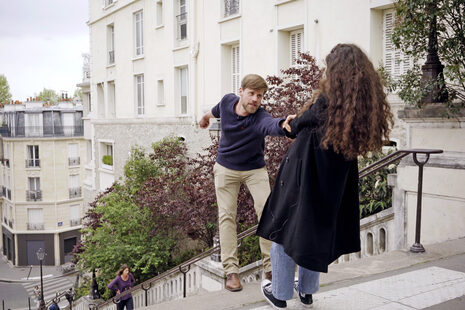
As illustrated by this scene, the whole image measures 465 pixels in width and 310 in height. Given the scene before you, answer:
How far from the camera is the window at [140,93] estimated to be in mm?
22020

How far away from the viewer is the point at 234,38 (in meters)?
15.7

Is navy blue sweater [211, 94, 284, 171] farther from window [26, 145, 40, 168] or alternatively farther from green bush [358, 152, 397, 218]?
window [26, 145, 40, 168]

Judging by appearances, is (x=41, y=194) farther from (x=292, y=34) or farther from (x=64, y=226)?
(x=292, y=34)

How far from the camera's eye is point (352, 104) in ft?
9.36

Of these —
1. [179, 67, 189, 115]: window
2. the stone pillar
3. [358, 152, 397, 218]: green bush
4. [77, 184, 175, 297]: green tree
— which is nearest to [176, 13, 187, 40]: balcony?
[179, 67, 189, 115]: window

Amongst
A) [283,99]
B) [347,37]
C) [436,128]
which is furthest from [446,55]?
[347,37]

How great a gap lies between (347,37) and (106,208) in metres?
8.98

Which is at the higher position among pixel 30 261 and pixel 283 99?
pixel 283 99

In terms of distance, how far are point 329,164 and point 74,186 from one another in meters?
39.2

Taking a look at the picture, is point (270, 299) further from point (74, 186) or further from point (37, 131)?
point (37, 131)

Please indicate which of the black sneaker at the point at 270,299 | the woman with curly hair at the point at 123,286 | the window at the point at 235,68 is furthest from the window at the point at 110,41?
the black sneaker at the point at 270,299

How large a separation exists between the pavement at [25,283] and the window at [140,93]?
41.8 ft

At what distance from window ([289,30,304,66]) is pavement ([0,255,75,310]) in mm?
20794

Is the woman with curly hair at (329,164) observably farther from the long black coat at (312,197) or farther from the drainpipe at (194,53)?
the drainpipe at (194,53)
